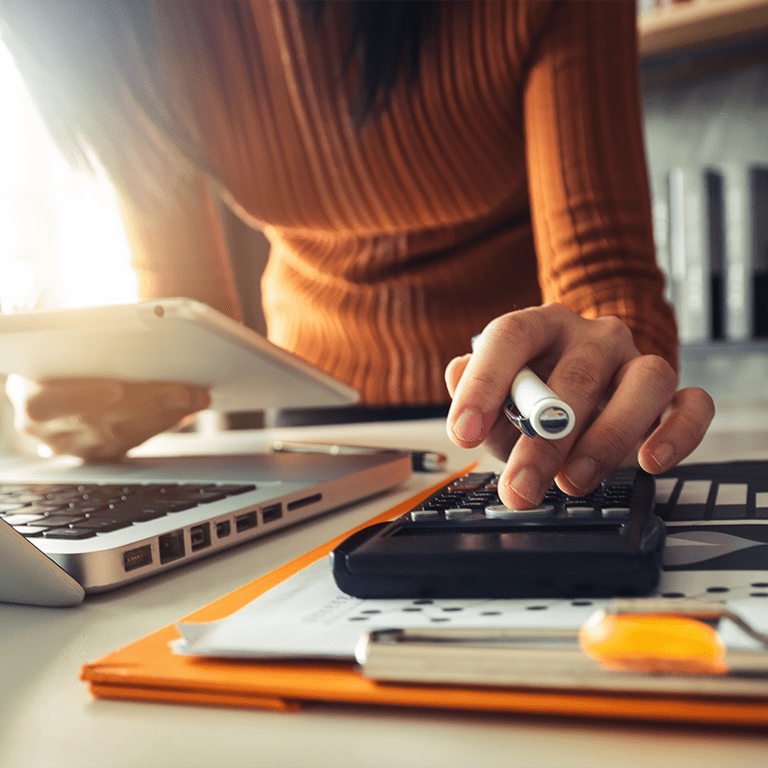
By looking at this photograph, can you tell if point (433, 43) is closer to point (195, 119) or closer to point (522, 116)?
point (522, 116)

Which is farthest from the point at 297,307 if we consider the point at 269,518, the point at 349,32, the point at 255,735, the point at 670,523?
the point at 255,735

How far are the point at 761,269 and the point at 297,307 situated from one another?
0.89m

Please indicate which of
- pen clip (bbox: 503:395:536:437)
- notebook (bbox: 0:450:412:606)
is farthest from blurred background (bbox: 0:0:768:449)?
pen clip (bbox: 503:395:536:437)

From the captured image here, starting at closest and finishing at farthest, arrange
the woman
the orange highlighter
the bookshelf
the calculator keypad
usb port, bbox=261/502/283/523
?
the orange highlighter
the calculator keypad
usb port, bbox=261/502/283/523
the woman
the bookshelf

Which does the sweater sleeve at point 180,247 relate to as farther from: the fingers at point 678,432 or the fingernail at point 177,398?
the fingers at point 678,432

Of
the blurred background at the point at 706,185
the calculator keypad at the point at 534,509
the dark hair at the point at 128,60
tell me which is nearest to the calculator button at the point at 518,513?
A: the calculator keypad at the point at 534,509

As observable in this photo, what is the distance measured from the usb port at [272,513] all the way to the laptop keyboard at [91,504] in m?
0.03

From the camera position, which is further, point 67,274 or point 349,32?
point 67,274

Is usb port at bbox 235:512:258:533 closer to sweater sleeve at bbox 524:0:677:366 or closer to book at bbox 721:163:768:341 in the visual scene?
sweater sleeve at bbox 524:0:677:366

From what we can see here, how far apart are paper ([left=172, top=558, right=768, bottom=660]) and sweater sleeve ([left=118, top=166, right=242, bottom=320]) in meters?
0.87

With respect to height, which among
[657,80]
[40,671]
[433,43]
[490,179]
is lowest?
[40,671]

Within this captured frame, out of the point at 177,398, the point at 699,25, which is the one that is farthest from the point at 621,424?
the point at 699,25

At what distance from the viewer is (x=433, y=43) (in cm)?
80

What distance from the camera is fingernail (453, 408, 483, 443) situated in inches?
12.6
